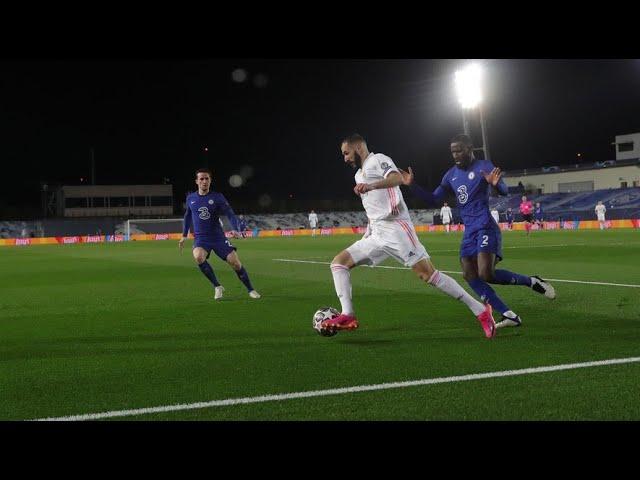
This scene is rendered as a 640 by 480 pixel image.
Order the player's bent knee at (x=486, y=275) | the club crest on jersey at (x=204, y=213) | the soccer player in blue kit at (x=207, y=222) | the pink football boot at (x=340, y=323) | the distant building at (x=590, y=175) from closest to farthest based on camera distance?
the pink football boot at (x=340, y=323)
the player's bent knee at (x=486, y=275)
the soccer player in blue kit at (x=207, y=222)
the club crest on jersey at (x=204, y=213)
the distant building at (x=590, y=175)

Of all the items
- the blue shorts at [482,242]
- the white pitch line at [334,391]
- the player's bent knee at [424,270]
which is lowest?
the white pitch line at [334,391]

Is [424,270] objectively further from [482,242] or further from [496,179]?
[496,179]

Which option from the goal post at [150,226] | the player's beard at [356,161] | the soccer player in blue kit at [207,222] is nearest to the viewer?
the player's beard at [356,161]

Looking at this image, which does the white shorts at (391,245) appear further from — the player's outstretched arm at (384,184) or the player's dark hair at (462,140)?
the player's dark hair at (462,140)

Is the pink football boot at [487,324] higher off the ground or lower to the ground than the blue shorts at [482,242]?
lower

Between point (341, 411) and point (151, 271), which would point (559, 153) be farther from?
point (341, 411)

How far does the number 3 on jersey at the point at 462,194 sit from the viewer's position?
8742mm

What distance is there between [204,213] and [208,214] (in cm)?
7

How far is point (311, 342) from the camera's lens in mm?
7805

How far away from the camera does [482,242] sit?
8.59 m

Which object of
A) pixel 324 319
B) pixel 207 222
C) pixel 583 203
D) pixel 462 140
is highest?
pixel 583 203

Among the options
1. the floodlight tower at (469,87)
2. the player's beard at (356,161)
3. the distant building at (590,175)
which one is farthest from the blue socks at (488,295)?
the distant building at (590,175)

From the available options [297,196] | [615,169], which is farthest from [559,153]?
[297,196]

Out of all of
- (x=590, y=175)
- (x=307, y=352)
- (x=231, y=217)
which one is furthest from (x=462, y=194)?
(x=590, y=175)
